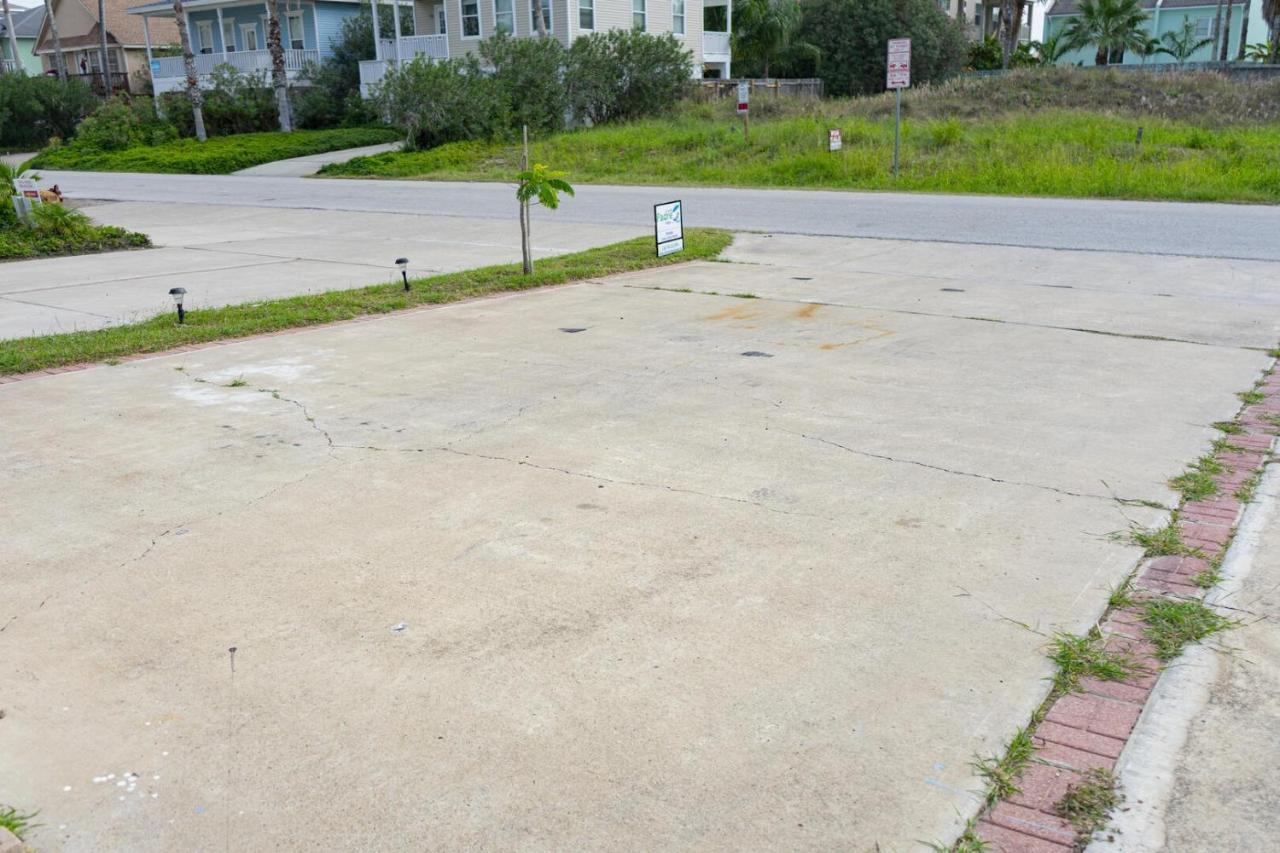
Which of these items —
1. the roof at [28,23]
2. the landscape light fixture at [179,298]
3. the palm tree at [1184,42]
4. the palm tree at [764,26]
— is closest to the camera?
the landscape light fixture at [179,298]

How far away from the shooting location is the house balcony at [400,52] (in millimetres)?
41625

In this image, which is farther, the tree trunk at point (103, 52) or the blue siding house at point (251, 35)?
the tree trunk at point (103, 52)

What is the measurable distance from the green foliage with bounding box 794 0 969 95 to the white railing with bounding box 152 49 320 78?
22.5 metres

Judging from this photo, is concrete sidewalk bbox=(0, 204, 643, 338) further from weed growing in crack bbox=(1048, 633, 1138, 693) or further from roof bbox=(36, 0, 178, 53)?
roof bbox=(36, 0, 178, 53)

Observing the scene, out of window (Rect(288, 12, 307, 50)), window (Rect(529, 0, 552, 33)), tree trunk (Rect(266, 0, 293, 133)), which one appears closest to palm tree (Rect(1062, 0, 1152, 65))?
window (Rect(529, 0, 552, 33))

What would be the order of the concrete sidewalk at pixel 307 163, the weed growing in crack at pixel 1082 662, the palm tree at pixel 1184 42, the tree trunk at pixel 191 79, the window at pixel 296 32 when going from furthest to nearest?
the palm tree at pixel 1184 42 → the window at pixel 296 32 → the tree trunk at pixel 191 79 → the concrete sidewalk at pixel 307 163 → the weed growing in crack at pixel 1082 662

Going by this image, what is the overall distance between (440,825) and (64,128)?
54.8m

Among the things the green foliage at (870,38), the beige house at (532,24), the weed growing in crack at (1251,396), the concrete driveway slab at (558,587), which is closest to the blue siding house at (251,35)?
the beige house at (532,24)

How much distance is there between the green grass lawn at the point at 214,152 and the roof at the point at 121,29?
17016mm

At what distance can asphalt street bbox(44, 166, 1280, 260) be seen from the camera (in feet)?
48.8

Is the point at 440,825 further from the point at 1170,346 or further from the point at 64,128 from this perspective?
the point at 64,128

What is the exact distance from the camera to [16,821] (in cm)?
303

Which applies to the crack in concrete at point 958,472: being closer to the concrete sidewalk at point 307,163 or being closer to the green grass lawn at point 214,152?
the concrete sidewalk at point 307,163

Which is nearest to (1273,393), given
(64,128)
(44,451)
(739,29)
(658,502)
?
(658,502)
